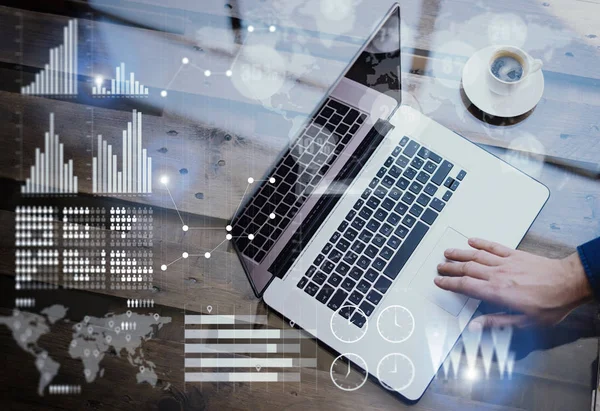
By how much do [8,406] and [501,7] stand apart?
3.48ft

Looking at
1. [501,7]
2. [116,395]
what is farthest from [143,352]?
[501,7]

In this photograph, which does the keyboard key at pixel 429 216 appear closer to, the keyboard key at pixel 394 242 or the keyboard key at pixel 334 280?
the keyboard key at pixel 394 242

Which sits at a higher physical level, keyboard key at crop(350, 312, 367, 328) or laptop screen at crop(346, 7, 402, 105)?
laptop screen at crop(346, 7, 402, 105)

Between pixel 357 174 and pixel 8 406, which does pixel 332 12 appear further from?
pixel 8 406

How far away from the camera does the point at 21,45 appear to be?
3.08 feet

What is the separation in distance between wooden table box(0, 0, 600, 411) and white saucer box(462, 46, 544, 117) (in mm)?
21

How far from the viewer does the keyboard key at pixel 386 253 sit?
849mm

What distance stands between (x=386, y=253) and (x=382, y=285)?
5 centimetres

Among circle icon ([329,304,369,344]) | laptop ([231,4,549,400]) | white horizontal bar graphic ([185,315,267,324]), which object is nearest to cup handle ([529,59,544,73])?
laptop ([231,4,549,400])

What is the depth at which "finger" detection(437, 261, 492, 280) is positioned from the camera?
0.83 m

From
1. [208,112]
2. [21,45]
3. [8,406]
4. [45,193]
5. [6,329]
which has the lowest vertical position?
[8,406]
